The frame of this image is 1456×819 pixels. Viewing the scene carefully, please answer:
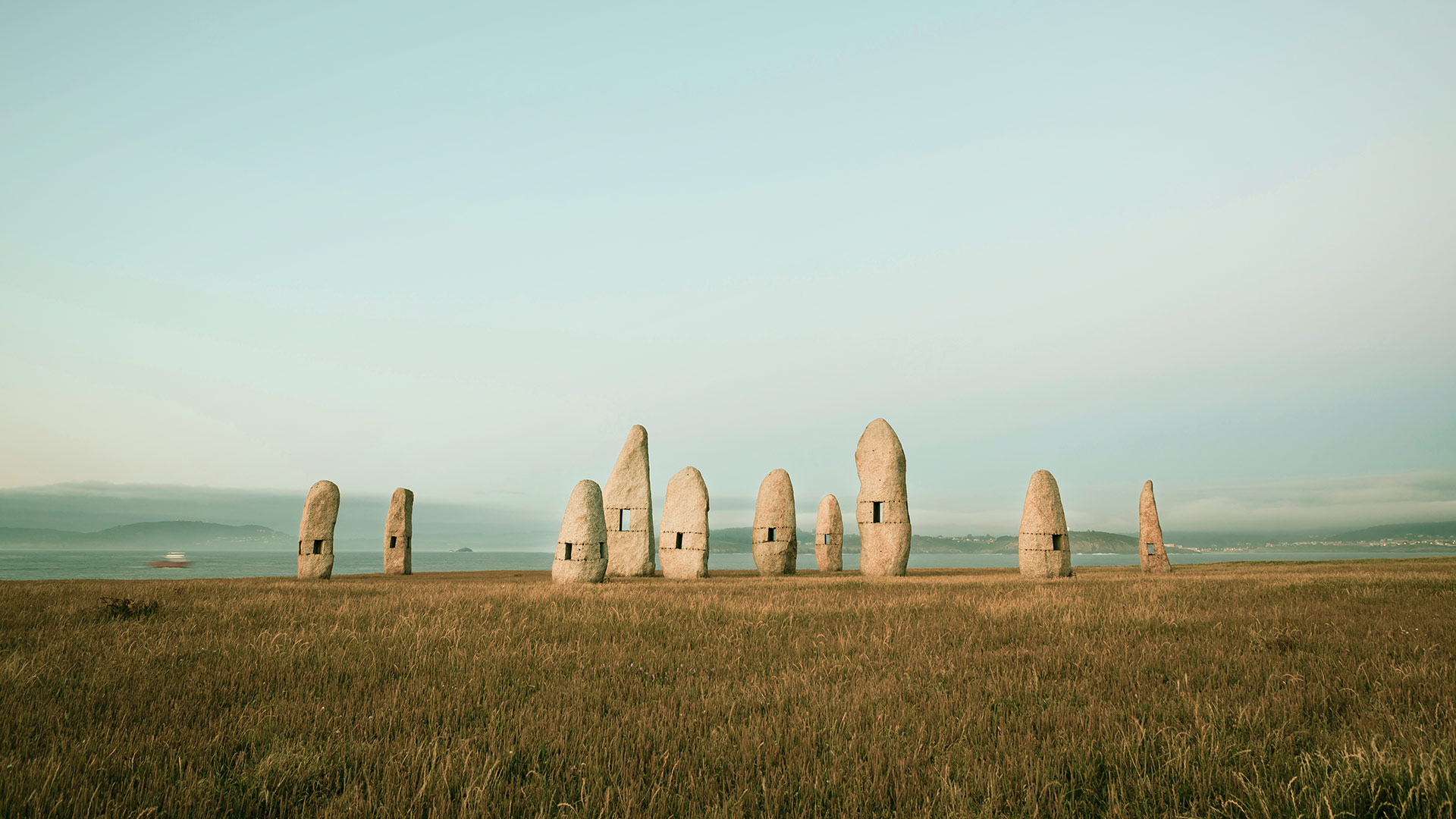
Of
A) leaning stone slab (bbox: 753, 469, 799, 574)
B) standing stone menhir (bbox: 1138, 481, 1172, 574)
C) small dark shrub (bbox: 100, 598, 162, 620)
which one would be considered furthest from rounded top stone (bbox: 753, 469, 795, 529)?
small dark shrub (bbox: 100, 598, 162, 620)

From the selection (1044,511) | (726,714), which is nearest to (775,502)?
(1044,511)

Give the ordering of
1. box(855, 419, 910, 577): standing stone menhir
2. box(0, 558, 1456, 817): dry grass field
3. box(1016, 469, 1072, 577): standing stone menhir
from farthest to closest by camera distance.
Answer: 1. box(855, 419, 910, 577): standing stone menhir
2. box(1016, 469, 1072, 577): standing stone menhir
3. box(0, 558, 1456, 817): dry grass field

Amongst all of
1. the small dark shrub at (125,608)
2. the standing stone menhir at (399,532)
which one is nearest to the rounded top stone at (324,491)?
the standing stone menhir at (399,532)

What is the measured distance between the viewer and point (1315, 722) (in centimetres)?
491

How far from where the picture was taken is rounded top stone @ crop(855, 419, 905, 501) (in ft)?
81.6

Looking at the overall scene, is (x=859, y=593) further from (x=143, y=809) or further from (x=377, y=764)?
(x=143, y=809)

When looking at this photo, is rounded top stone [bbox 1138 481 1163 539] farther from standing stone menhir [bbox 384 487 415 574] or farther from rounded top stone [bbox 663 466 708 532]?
standing stone menhir [bbox 384 487 415 574]

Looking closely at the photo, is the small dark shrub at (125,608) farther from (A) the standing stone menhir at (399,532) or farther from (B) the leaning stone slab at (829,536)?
(B) the leaning stone slab at (829,536)

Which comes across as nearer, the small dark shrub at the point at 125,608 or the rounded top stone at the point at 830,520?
the small dark shrub at the point at 125,608

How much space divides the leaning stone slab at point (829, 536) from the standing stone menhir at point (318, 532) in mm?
20763

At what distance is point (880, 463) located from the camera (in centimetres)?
2512

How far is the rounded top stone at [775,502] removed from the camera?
29125 millimetres

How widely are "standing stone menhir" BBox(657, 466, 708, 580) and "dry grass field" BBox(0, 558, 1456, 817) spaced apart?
46.9ft

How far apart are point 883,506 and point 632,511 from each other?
30.8 feet
